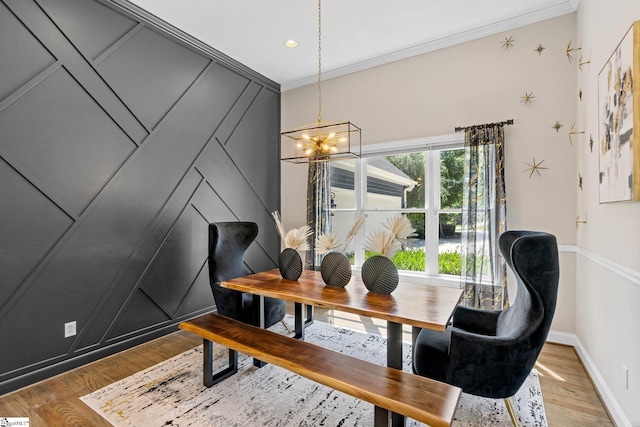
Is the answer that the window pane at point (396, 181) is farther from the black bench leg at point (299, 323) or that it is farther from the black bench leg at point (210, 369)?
the black bench leg at point (210, 369)

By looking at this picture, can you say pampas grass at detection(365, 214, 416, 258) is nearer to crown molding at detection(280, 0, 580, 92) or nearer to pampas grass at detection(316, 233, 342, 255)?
pampas grass at detection(316, 233, 342, 255)

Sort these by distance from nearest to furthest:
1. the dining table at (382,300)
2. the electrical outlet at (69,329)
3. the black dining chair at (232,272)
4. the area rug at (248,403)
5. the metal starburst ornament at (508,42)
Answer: the dining table at (382,300), the area rug at (248,403), the electrical outlet at (69,329), the black dining chair at (232,272), the metal starburst ornament at (508,42)

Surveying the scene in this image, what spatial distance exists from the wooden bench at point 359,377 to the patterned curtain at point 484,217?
198cm

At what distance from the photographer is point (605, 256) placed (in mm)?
2064

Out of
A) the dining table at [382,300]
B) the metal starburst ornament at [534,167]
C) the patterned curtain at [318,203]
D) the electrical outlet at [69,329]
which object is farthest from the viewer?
the patterned curtain at [318,203]

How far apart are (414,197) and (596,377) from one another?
7.46 ft

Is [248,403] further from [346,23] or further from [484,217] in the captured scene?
[346,23]

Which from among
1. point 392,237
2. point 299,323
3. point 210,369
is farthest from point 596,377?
point 210,369

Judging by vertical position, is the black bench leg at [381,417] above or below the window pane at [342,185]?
below

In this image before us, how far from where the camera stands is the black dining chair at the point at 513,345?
1571 millimetres

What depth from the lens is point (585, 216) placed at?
2.59 metres

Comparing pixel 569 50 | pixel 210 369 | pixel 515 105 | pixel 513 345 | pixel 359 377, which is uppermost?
pixel 569 50

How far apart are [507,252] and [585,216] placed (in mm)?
1298

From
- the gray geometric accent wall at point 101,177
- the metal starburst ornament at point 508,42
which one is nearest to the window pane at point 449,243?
the metal starburst ornament at point 508,42
